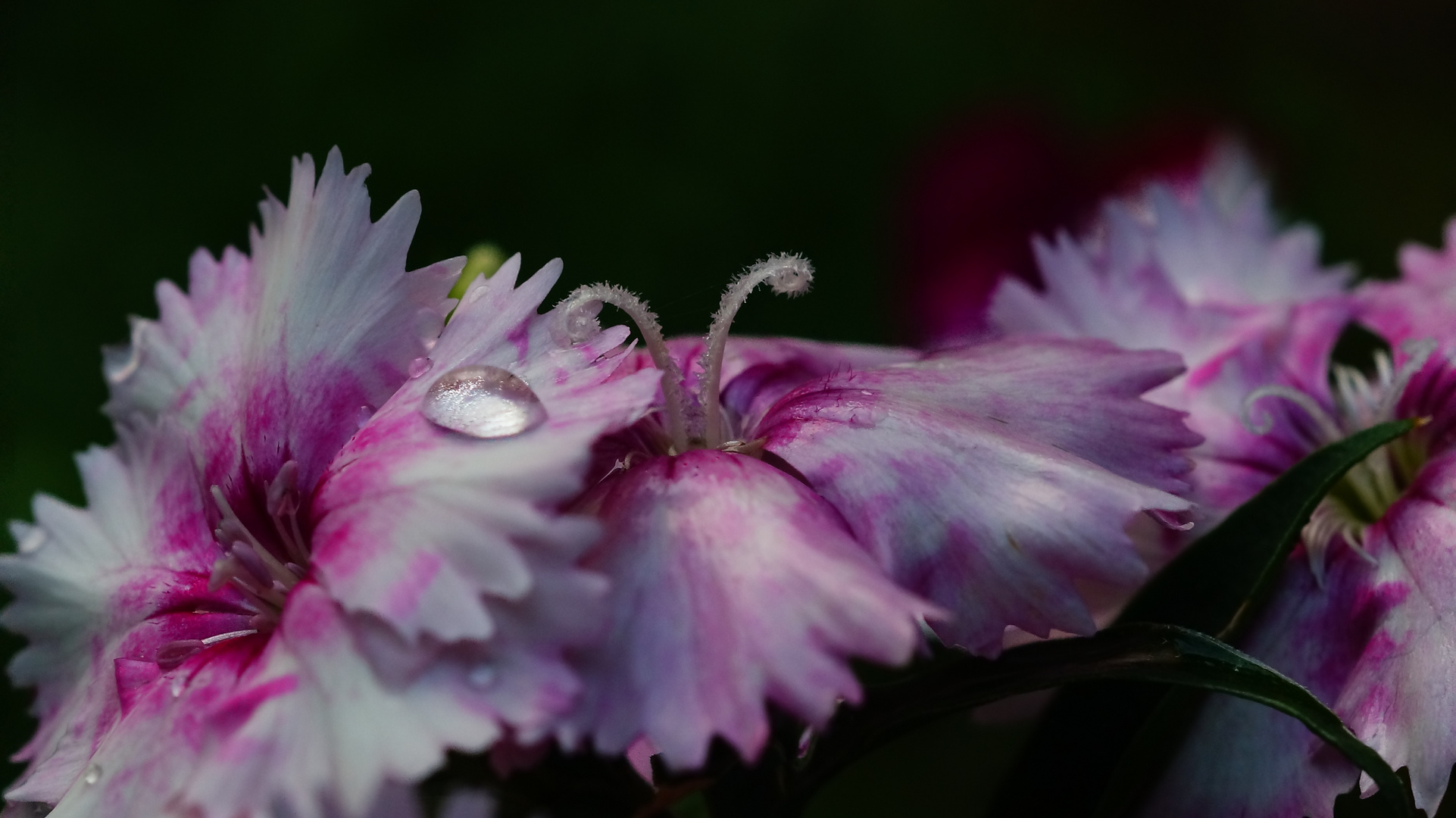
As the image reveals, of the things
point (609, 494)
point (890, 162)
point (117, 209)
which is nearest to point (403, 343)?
point (609, 494)

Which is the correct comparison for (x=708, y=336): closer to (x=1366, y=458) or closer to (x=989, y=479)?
(x=989, y=479)

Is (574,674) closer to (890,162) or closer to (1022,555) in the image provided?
(1022,555)

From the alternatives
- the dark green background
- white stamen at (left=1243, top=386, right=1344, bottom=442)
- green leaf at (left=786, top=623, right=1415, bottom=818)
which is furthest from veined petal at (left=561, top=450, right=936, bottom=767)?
the dark green background

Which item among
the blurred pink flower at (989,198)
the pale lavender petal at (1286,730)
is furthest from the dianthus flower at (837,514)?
the blurred pink flower at (989,198)

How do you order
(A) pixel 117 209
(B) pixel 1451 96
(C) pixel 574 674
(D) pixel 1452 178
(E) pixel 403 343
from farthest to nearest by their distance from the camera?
(B) pixel 1451 96
(D) pixel 1452 178
(A) pixel 117 209
(E) pixel 403 343
(C) pixel 574 674

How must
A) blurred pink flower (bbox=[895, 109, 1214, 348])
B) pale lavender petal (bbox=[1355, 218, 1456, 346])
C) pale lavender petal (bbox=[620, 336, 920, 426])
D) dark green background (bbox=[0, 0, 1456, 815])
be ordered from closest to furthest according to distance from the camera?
pale lavender petal (bbox=[620, 336, 920, 426]) → pale lavender petal (bbox=[1355, 218, 1456, 346]) → blurred pink flower (bbox=[895, 109, 1214, 348]) → dark green background (bbox=[0, 0, 1456, 815])

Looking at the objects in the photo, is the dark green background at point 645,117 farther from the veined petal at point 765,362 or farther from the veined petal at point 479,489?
the veined petal at point 479,489

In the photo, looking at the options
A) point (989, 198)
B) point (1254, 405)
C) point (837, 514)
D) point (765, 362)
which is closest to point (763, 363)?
point (765, 362)

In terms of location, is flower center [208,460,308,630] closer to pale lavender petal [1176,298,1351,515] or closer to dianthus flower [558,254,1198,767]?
dianthus flower [558,254,1198,767]
